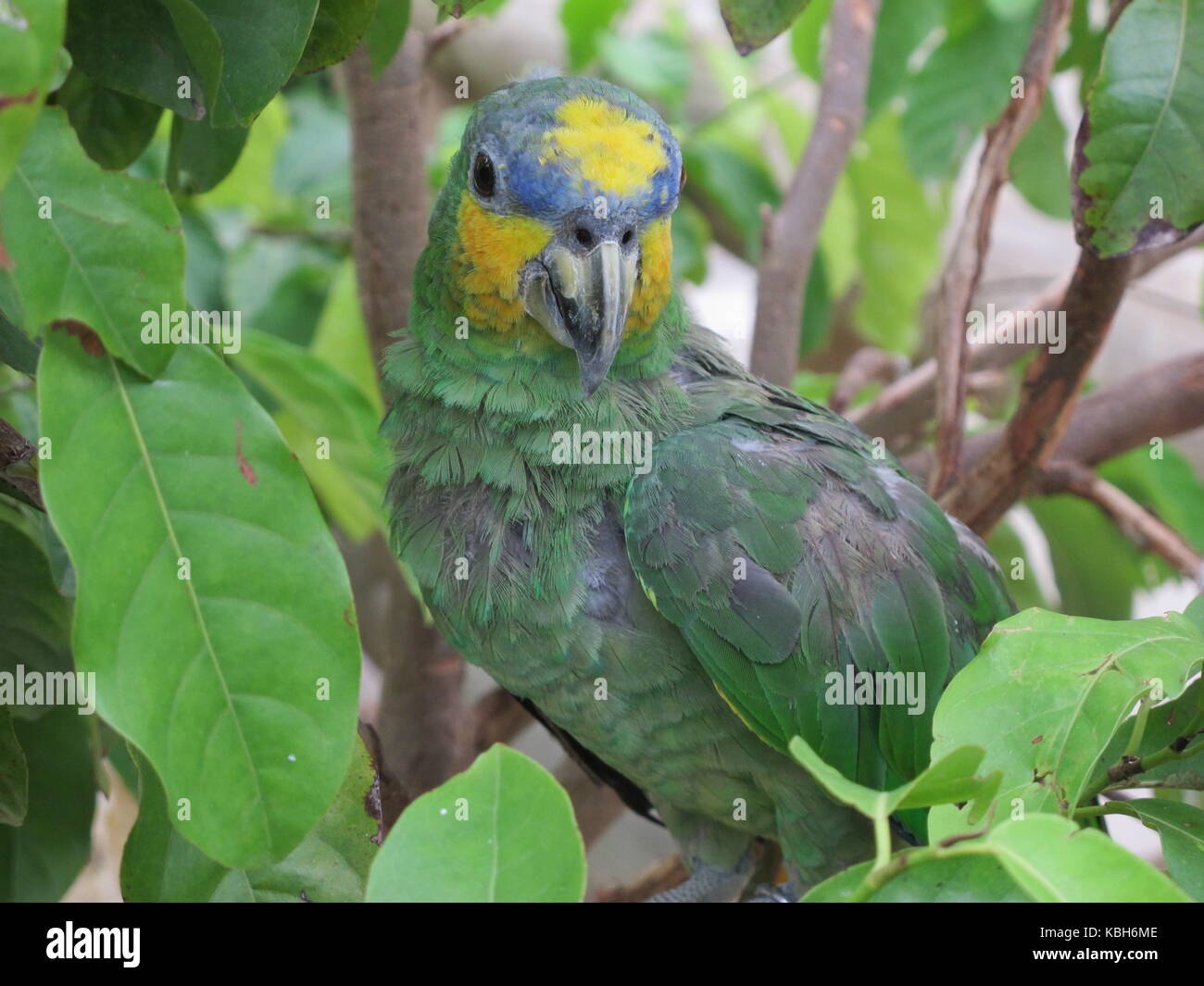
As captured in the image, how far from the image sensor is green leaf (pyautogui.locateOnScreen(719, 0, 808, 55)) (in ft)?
3.01

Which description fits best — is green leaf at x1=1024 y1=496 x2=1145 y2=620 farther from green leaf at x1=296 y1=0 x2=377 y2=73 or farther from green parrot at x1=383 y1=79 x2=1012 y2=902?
green leaf at x1=296 y1=0 x2=377 y2=73

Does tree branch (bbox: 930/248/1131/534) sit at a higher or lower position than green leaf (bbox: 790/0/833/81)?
lower

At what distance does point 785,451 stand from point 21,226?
813mm

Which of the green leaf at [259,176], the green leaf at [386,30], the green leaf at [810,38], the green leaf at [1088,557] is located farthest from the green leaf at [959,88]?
the green leaf at [259,176]

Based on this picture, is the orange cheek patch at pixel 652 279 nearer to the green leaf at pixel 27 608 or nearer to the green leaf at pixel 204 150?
the green leaf at pixel 204 150

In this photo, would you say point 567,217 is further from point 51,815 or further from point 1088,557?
point 1088,557

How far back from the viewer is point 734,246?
3129 mm

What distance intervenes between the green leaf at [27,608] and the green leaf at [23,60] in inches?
20.9

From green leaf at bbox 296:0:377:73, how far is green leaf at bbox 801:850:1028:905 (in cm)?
68

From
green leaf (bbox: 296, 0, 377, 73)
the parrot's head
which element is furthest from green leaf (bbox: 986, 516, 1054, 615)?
green leaf (bbox: 296, 0, 377, 73)

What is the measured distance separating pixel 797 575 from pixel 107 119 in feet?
2.59

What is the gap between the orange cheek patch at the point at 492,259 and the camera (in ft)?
3.70

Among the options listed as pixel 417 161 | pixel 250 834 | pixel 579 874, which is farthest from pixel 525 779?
pixel 417 161

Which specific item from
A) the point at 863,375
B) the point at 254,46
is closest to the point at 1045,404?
the point at 863,375
